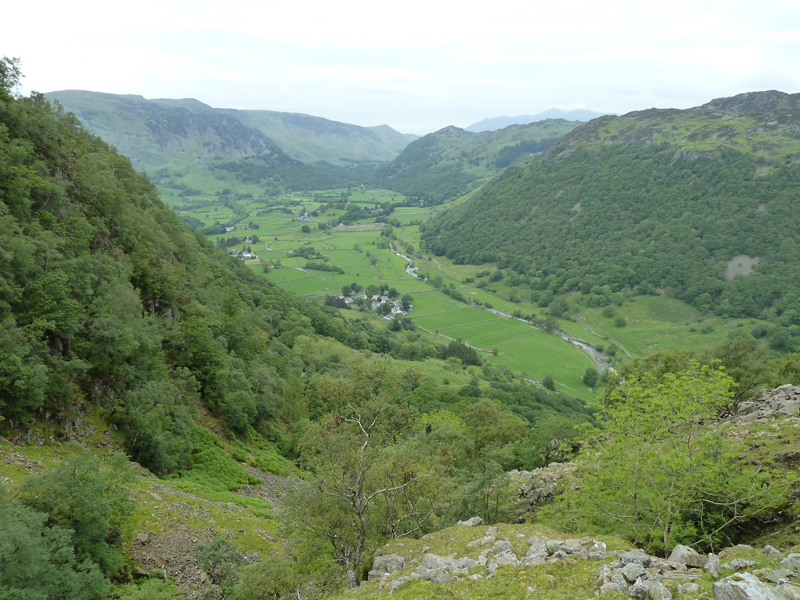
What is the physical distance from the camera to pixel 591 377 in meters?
129

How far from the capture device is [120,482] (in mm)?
23250

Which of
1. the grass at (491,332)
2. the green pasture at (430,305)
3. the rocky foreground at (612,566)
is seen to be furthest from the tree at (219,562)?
the green pasture at (430,305)

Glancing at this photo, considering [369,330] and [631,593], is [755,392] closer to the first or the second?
[631,593]

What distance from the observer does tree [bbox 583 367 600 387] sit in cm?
12912

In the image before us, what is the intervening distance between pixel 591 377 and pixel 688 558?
12553 cm

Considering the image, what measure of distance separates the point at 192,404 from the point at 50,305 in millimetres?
16095

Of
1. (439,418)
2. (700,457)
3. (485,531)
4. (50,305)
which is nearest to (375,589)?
(485,531)

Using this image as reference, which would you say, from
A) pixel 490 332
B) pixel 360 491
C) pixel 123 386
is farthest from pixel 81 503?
pixel 490 332

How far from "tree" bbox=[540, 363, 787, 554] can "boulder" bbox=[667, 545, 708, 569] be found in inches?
77.2

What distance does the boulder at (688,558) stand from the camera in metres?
14.2

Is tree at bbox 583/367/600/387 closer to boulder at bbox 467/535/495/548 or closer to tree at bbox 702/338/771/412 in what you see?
tree at bbox 702/338/771/412

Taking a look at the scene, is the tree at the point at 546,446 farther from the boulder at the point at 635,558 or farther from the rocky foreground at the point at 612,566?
the boulder at the point at 635,558

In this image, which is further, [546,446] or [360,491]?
[546,446]

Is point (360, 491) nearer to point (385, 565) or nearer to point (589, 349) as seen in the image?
point (385, 565)
